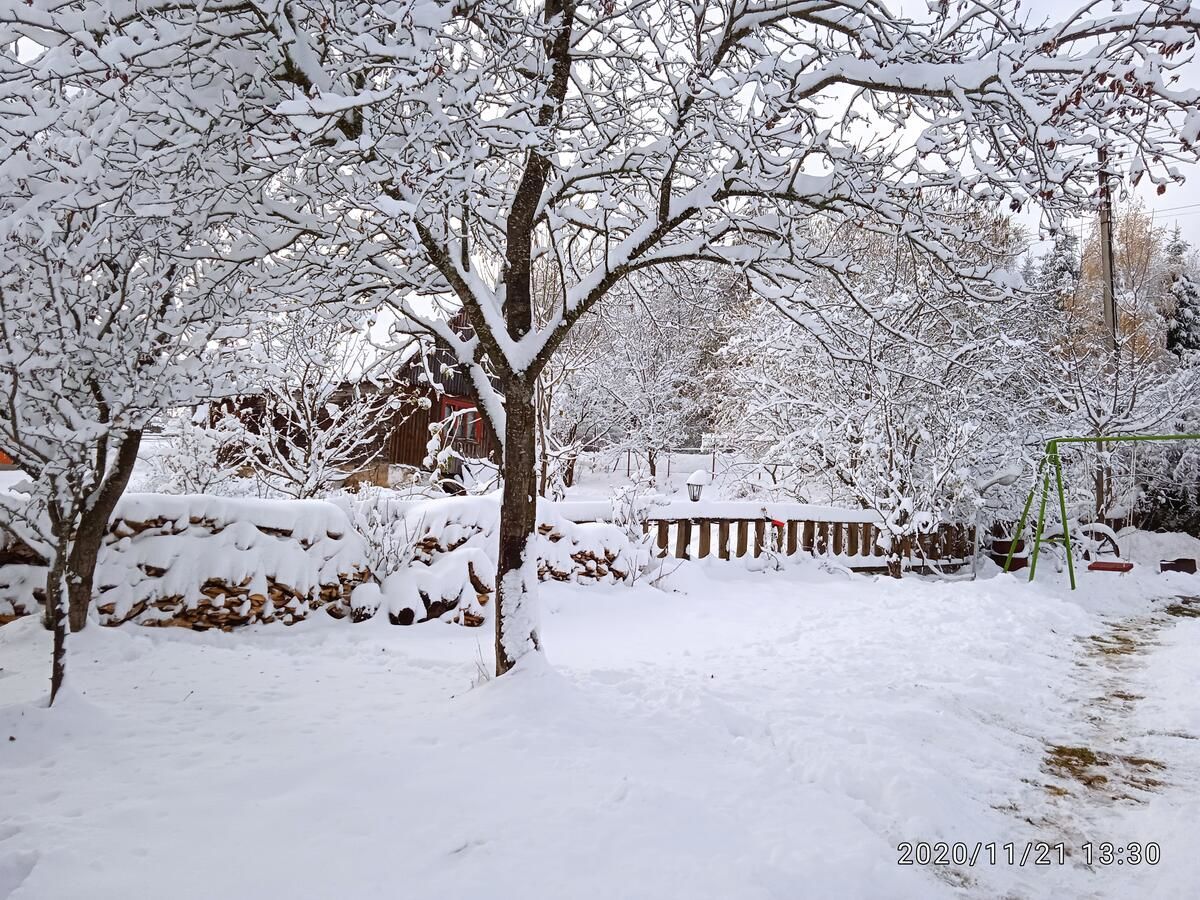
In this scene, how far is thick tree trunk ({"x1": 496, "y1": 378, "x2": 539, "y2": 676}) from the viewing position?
3.79 m

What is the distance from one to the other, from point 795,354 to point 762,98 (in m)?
8.98

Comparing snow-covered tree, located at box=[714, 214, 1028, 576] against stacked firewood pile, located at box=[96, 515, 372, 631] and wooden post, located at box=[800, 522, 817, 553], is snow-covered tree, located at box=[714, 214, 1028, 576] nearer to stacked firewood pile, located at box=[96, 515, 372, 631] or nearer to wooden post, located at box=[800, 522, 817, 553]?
wooden post, located at box=[800, 522, 817, 553]

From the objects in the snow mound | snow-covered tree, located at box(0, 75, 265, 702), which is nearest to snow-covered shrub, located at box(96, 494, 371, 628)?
snow-covered tree, located at box(0, 75, 265, 702)

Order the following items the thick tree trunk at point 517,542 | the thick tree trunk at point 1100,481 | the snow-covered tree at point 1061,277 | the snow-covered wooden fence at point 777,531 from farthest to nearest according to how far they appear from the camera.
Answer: the thick tree trunk at point 1100,481
the snow-covered tree at point 1061,277
the snow-covered wooden fence at point 777,531
the thick tree trunk at point 517,542

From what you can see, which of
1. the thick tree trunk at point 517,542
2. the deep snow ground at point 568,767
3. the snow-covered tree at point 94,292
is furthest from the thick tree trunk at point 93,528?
the thick tree trunk at point 517,542

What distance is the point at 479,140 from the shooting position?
10.6 feet

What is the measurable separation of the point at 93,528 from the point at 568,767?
12.0ft

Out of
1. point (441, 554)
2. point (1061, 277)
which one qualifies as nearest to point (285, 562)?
point (441, 554)

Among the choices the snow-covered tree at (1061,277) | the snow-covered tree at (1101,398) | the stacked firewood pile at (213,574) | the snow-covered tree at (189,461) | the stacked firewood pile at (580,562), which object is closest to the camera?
the stacked firewood pile at (213,574)

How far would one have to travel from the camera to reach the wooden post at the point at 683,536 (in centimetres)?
842

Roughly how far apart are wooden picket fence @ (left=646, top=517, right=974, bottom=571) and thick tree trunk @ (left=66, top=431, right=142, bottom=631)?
529 centimetres

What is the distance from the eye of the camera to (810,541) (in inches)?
379

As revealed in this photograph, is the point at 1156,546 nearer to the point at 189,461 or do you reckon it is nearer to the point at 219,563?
the point at 219,563

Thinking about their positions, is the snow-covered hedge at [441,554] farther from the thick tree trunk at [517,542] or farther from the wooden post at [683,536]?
the thick tree trunk at [517,542]
